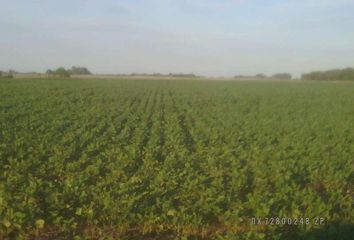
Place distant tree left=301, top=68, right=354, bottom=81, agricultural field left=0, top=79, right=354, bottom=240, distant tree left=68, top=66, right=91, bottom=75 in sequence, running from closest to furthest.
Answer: agricultural field left=0, top=79, right=354, bottom=240 → distant tree left=301, top=68, right=354, bottom=81 → distant tree left=68, top=66, right=91, bottom=75

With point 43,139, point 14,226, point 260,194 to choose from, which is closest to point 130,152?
point 43,139

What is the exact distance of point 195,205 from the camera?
7.37m

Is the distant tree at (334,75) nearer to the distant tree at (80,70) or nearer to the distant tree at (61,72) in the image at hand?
the distant tree at (61,72)

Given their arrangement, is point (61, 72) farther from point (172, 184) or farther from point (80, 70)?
point (172, 184)

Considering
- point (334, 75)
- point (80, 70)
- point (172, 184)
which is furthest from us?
point (80, 70)

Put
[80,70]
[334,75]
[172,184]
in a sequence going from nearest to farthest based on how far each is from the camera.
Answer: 1. [172,184]
2. [334,75]
3. [80,70]

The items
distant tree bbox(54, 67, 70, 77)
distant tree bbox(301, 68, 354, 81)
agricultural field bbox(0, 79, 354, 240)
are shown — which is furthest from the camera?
distant tree bbox(54, 67, 70, 77)

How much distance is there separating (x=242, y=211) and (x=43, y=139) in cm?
746

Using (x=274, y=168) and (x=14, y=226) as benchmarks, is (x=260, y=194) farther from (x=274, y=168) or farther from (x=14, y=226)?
(x=14, y=226)

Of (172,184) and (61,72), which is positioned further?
(61,72)

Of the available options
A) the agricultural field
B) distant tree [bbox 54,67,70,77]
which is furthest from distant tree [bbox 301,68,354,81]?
the agricultural field

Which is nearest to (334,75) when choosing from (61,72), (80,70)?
(61,72)

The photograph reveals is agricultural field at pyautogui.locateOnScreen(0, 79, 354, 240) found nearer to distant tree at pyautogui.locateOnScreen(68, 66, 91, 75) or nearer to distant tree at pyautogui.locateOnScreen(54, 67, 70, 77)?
distant tree at pyautogui.locateOnScreen(54, 67, 70, 77)

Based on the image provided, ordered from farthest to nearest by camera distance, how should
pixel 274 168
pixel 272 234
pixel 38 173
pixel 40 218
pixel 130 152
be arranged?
1. pixel 130 152
2. pixel 274 168
3. pixel 38 173
4. pixel 40 218
5. pixel 272 234
